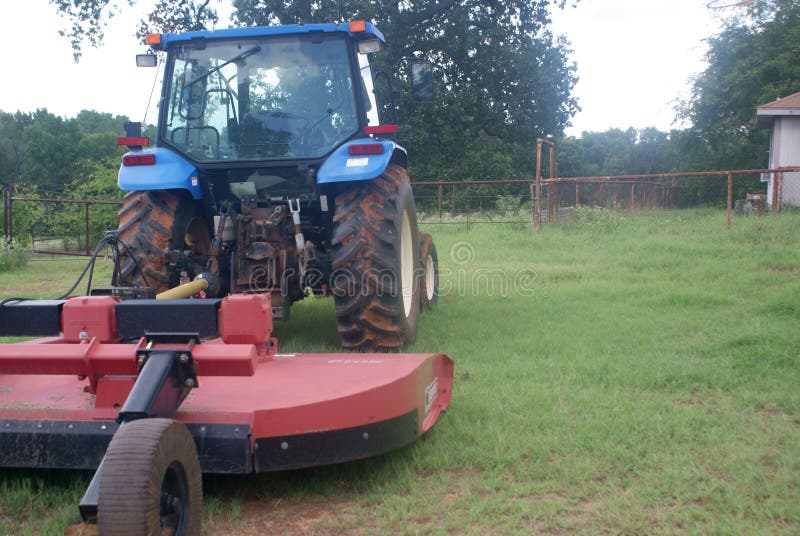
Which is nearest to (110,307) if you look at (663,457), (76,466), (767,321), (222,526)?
(76,466)

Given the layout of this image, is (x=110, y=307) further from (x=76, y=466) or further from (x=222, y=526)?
(x=222, y=526)

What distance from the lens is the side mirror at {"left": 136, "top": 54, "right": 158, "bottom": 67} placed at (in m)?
6.13

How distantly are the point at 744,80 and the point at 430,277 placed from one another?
85.7 feet

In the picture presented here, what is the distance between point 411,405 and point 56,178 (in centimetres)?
5350

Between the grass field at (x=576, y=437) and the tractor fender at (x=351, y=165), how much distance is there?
55.9 inches

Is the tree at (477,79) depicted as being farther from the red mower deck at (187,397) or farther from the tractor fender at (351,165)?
the red mower deck at (187,397)

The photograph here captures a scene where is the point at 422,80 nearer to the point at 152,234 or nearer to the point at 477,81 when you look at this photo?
the point at 152,234

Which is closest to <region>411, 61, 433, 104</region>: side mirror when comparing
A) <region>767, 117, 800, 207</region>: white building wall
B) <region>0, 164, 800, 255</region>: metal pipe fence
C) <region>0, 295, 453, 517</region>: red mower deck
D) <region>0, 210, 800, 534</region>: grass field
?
<region>0, 210, 800, 534</region>: grass field

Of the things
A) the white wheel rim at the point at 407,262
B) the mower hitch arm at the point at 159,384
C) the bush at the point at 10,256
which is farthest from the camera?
the bush at the point at 10,256

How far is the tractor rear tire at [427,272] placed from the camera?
23.7 feet

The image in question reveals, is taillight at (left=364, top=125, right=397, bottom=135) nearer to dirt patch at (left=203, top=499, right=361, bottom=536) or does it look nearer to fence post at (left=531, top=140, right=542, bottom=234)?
dirt patch at (left=203, top=499, right=361, bottom=536)

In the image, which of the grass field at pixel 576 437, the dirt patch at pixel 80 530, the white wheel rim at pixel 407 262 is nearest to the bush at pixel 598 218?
the grass field at pixel 576 437

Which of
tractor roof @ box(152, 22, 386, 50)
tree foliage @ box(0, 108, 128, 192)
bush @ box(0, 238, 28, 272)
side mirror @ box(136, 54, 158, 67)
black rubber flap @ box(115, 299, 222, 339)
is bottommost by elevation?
bush @ box(0, 238, 28, 272)

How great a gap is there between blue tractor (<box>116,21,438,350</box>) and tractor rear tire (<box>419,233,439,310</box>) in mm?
1093
